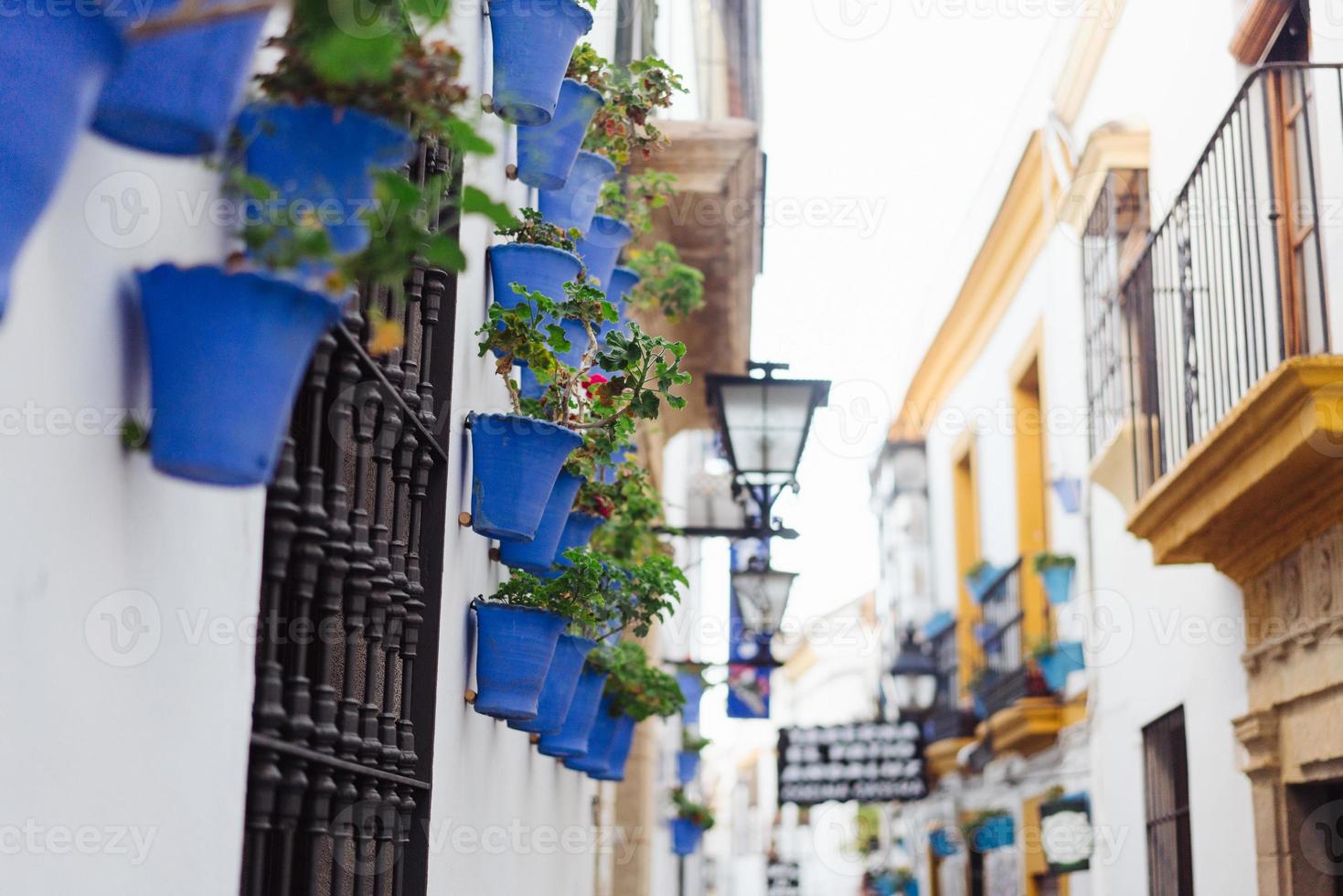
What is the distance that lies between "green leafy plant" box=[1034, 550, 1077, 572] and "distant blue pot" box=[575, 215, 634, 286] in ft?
22.2

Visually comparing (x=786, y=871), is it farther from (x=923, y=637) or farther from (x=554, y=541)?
(x=554, y=541)

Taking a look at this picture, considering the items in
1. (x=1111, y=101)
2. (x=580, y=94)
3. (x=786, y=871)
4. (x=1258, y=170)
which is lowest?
(x=786, y=871)

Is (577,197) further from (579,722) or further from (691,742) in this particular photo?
(691,742)

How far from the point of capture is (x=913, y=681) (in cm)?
1588

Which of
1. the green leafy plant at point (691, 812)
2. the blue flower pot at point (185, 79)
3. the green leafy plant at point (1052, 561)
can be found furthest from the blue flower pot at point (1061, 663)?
the blue flower pot at point (185, 79)

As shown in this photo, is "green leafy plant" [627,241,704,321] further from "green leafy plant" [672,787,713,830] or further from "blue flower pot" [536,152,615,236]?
"green leafy plant" [672,787,713,830]

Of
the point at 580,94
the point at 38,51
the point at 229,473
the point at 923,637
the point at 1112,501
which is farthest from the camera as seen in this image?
the point at 923,637

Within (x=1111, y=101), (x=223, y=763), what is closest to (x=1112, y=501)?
(x=1111, y=101)

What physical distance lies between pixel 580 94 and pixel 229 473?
291 centimetres

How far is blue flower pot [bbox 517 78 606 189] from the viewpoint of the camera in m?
4.28

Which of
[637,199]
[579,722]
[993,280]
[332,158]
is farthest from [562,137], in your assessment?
[993,280]

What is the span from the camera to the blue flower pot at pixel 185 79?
1643 mm

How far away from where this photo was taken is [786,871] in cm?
2539

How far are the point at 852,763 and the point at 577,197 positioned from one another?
29.9 ft
